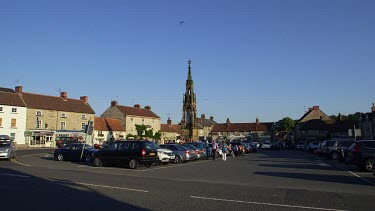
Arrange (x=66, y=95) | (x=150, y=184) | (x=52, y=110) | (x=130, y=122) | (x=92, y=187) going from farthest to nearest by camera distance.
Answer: (x=130, y=122), (x=66, y=95), (x=52, y=110), (x=150, y=184), (x=92, y=187)

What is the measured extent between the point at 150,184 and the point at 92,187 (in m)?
2.10

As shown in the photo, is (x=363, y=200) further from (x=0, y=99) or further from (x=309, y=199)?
(x=0, y=99)

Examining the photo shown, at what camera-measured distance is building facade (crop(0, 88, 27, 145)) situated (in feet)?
188

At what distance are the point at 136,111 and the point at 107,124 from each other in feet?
34.1

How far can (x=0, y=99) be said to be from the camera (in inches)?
2275

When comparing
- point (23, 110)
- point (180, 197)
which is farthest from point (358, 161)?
point (23, 110)

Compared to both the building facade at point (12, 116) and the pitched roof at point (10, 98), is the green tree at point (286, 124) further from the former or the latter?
the pitched roof at point (10, 98)

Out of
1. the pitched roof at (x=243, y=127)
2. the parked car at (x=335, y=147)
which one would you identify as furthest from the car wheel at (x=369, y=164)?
the pitched roof at (x=243, y=127)

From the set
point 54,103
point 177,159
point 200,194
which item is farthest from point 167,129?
point 200,194

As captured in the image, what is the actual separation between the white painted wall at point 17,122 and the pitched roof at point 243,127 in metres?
74.1

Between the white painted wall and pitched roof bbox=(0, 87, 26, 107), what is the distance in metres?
0.65

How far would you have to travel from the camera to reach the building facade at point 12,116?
188 feet

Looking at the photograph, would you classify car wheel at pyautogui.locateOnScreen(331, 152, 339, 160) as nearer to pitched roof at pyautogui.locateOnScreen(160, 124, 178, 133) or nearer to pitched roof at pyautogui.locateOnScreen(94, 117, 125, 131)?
pitched roof at pyautogui.locateOnScreen(94, 117, 125, 131)

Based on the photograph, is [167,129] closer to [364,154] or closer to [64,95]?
[64,95]
